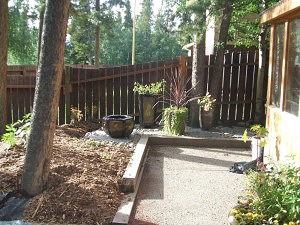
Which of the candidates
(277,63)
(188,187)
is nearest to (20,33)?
(277,63)

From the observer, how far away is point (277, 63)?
17.5 feet

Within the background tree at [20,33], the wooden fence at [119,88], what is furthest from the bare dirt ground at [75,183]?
the background tree at [20,33]

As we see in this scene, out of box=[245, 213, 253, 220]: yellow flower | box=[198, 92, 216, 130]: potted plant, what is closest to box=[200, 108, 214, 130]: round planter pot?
box=[198, 92, 216, 130]: potted plant

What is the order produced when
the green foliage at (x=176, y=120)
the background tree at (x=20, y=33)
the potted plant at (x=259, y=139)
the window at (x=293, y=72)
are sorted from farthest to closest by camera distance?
the background tree at (x=20, y=33), the green foliage at (x=176, y=120), the potted plant at (x=259, y=139), the window at (x=293, y=72)

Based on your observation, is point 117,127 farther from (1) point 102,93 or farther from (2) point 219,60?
(2) point 219,60

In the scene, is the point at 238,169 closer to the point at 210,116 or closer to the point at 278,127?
the point at 278,127

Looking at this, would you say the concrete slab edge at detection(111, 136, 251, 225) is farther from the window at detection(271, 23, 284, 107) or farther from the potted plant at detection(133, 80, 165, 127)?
the window at detection(271, 23, 284, 107)

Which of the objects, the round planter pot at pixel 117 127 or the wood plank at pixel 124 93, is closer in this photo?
the round planter pot at pixel 117 127

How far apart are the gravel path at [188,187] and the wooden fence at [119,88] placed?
2499 millimetres

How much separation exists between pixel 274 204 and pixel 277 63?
2878mm

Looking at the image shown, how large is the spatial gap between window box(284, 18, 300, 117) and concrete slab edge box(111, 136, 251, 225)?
211 centimetres

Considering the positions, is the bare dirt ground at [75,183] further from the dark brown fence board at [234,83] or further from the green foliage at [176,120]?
the dark brown fence board at [234,83]

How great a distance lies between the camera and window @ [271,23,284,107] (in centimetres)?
510

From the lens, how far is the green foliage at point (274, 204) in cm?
281
